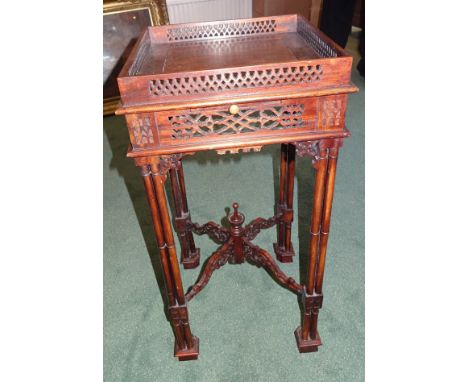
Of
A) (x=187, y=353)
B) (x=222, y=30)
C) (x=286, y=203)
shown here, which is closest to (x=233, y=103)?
(x=222, y=30)

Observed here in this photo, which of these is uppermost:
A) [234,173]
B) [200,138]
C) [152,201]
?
[200,138]

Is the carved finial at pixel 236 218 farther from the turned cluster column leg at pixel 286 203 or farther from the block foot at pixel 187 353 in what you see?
the block foot at pixel 187 353

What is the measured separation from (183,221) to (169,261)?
45cm

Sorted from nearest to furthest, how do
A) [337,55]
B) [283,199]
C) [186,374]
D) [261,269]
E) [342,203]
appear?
[337,55] < [186,374] < [283,199] < [261,269] < [342,203]

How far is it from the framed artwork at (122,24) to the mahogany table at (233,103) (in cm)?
192

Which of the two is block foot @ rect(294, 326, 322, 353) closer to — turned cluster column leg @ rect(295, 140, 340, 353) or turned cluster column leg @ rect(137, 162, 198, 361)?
turned cluster column leg @ rect(295, 140, 340, 353)

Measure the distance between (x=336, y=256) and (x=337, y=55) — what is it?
1049 millimetres

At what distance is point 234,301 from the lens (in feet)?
4.86

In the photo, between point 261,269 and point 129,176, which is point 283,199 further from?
point 129,176

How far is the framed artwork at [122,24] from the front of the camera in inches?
110

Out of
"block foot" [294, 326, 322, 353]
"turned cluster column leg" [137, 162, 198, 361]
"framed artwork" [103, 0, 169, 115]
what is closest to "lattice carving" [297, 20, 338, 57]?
"turned cluster column leg" [137, 162, 198, 361]

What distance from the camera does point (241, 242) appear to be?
1.38m

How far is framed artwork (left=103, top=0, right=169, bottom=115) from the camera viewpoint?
2799 mm

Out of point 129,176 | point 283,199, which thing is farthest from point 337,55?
point 129,176
